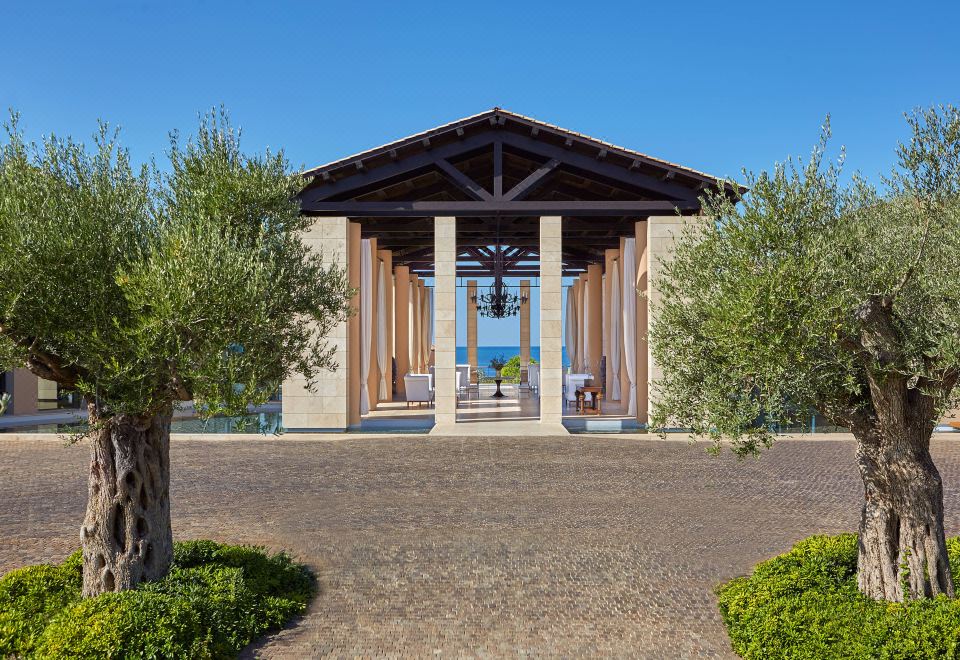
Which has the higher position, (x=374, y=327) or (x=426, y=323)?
(x=426, y=323)

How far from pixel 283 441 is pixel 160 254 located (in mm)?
10159

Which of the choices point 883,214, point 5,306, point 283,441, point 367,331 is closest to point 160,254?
point 5,306

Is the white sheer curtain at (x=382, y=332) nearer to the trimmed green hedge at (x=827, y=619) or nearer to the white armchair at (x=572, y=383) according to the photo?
the white armchair at (x=572, y=383)

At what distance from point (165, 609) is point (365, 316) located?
39.2 ft

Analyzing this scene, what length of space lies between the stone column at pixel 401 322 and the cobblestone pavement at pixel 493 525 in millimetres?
10104

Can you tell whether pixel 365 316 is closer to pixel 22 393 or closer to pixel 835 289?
pixel 22 393

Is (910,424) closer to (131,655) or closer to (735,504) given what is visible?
(735,504)

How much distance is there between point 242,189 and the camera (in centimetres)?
498

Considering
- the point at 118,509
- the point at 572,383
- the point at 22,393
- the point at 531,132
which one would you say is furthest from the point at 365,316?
the point at 22,393

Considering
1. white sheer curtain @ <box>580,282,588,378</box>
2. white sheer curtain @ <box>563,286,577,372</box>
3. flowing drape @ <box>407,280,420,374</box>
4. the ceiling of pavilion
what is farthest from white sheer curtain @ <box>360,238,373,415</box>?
white sheer curtain @ <box>563,286,577,372</box>

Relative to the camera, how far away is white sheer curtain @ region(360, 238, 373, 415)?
53.0 feet

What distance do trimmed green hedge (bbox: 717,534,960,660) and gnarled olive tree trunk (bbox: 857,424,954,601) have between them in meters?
0.16

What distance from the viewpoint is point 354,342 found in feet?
49.8

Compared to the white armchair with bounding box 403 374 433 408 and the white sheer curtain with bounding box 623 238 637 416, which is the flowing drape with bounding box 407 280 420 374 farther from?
the white sheer curtain with bounding box 623 238 637 416
